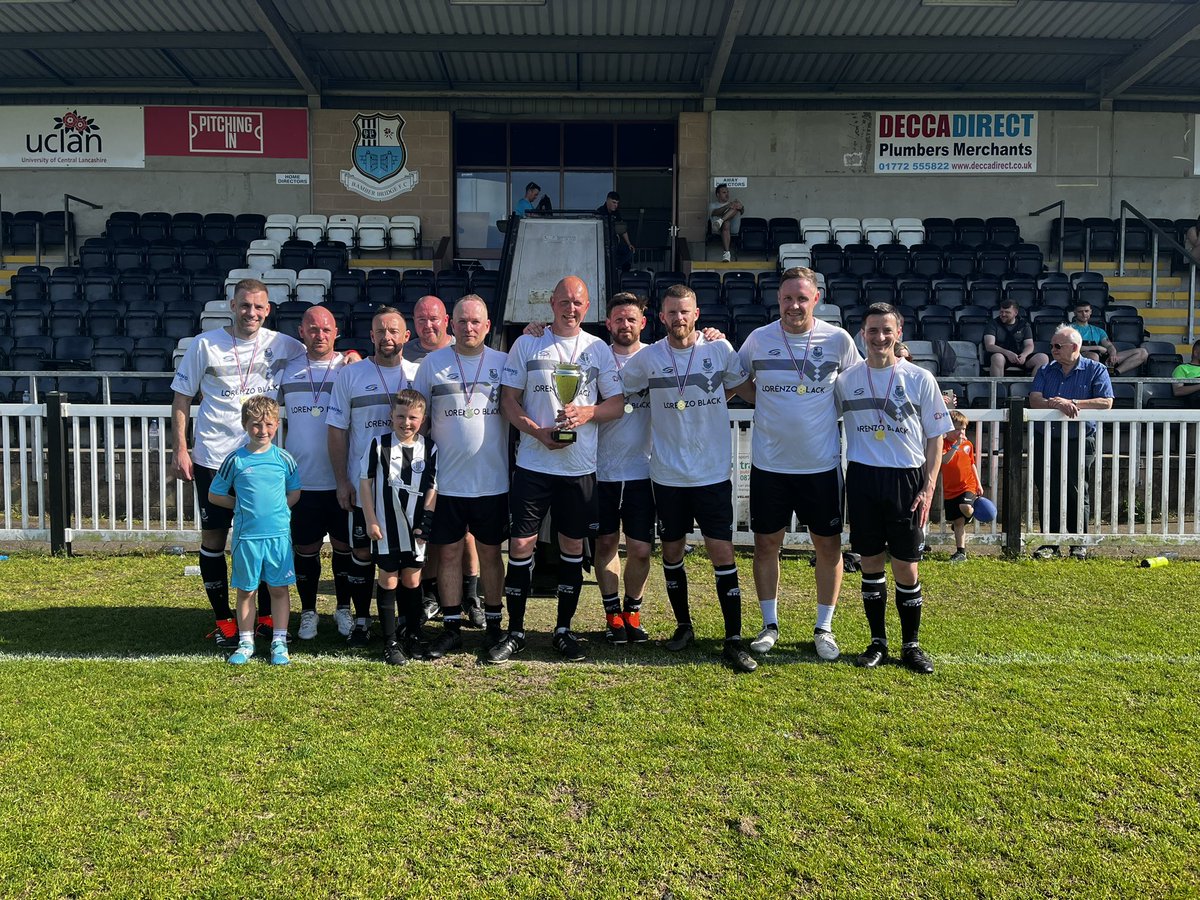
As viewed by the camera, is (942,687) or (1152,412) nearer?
(942,687)

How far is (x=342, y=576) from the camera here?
5.39 metres

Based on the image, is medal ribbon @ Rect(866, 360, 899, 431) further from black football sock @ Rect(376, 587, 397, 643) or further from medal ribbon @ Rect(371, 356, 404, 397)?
black football sock @ Rect(376, 587, 397, 643)

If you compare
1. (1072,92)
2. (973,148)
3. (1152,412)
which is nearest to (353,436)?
(1152,412)

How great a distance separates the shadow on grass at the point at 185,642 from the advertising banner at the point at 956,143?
55.0ft

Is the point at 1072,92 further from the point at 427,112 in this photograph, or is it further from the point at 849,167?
the point at 427,112

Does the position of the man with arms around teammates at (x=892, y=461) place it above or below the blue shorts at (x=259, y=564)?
above

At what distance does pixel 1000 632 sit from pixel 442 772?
11.6 ft

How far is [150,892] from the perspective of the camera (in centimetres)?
264

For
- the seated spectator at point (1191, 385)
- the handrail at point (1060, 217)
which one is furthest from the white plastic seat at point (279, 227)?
the seated spectator at point (1191, 385)

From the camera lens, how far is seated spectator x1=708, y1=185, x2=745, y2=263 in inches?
698

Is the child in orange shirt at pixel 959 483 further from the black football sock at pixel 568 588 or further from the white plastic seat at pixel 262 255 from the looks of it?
the white plastic seat at pixel 262 255

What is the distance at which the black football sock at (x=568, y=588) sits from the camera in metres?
5.02

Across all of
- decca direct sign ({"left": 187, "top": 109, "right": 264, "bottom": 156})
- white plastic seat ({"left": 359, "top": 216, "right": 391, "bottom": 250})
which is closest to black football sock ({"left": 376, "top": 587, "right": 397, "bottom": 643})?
white plastic seat ({"left": 359, "top": 216, "right": 391, "bottom": 250})

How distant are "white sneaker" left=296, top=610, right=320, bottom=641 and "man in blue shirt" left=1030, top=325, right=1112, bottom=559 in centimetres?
584
